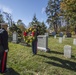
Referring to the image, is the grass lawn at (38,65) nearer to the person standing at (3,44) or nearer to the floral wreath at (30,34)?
the person standing at (3,44)

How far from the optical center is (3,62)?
277 inches

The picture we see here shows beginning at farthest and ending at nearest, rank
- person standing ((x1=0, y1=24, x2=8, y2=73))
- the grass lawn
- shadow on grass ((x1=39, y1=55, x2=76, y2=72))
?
1. shadow on grass ((x1=39, y1=55, x2=76, y2=72))
2. the grass lawn
3. person standing ((x1=0, y1=24, x2=8, y2=73))

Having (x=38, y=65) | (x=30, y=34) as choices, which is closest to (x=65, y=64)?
(x=38, y=65)

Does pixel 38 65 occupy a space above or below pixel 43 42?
below

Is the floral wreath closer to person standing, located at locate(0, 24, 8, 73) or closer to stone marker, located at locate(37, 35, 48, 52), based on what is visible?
stone marker, located at locate(37, 35, 48, 52)

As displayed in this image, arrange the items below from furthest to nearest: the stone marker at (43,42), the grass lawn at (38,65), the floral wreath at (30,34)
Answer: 1. the stone marker at (43,42)
2. the floral wreath at (30,34)
3. the grass lawn at (38,65)

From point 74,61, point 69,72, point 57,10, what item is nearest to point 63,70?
point 69,72

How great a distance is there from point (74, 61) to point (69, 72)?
1.75 meters

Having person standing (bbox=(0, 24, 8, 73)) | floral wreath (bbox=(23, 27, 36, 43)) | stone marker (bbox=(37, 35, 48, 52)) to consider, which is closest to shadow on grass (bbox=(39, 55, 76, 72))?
floral wreath (bbox=(23, 27, 36, 43))

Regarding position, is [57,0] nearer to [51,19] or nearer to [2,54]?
Answer: [51,19]

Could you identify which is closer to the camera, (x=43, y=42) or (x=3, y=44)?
(x=3, y=44)

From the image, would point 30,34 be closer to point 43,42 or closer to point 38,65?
point 43,42

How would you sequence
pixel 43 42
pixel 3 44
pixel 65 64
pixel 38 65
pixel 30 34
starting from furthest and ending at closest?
pixel 43 42
pixel 30 34
pixel 65 64
pixel 38 65
pixel 3 44

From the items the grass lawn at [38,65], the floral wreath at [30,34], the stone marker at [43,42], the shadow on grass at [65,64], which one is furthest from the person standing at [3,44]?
the stone marker at [43,42]
